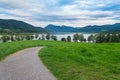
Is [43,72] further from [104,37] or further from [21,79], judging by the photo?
[104,37]

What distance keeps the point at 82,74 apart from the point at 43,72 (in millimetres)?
2465

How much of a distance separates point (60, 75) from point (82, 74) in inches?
49.1

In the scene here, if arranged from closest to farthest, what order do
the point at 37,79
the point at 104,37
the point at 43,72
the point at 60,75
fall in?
the point at 37,79, the point at 60,75, the point at 43,72, the point at 104,37

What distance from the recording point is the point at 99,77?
11.9m

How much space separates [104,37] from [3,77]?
297 feet

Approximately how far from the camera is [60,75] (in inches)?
496

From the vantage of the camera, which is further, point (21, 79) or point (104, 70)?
point (104, 70)

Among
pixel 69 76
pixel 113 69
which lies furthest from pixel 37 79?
pixel 113 69

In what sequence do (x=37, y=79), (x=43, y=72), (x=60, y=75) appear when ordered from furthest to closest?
1. (x=43, y=72)
2. (x=60, y=75)
3. (x=37, y=79)

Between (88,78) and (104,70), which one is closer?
(88,78)

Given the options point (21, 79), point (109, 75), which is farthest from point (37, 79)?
point (109, 75)

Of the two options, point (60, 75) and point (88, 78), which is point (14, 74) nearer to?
point (60, 75)

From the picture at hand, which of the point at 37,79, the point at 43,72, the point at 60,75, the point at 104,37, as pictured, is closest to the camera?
the point at 37,79

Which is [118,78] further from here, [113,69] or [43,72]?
[43,72]
